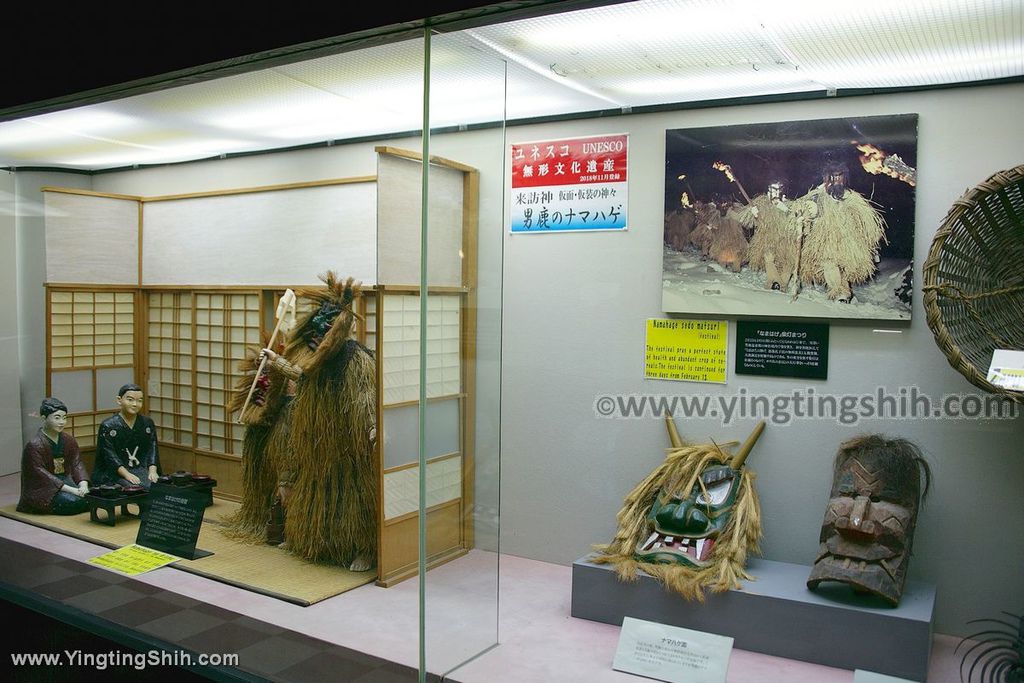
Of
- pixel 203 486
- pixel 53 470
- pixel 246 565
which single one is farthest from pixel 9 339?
pixel 246 565

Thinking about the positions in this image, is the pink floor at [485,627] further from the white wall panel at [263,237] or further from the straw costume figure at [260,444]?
the white wall panel at [263,237]

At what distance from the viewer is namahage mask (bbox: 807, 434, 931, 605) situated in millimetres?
1993

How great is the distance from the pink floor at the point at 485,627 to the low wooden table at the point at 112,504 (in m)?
0.39

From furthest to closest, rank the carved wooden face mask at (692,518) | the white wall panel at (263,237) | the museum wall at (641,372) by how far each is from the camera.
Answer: the white wall panel at (263,237), the carved wooden face mask at (692,518), the museum wall at (641,372)

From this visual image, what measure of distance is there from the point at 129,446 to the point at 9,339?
0.67 m

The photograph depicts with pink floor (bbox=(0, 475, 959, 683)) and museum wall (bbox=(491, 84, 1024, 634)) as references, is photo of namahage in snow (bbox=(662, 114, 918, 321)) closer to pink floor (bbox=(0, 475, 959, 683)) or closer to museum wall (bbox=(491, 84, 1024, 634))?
museum wall (bbox=(491, 84, 1024, 634))

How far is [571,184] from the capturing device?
8.19ft

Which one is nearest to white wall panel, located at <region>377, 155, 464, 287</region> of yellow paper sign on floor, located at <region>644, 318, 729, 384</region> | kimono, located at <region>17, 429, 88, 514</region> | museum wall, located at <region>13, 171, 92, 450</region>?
yellow paper sign on floor, located at <region>644, 318, 729, 384</region>

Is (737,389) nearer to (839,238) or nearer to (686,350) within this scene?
(686,350)

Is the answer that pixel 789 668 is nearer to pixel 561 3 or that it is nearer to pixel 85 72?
pixel 561 3

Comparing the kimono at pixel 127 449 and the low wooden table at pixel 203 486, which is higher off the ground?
the kimono at pixel 127 449

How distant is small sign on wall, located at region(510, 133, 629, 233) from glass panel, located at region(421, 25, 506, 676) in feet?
1.33

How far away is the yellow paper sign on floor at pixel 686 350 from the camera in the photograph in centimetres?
233

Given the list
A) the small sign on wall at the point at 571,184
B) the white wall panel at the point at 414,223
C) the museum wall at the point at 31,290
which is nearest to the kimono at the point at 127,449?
the museum wall at the point at 31,290
